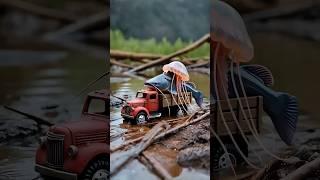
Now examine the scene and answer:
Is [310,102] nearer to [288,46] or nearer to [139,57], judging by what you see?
[288,46]

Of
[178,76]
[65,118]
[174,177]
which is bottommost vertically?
[174,177]

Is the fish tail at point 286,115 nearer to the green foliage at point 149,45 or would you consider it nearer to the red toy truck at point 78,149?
the green foliage at point 149,45

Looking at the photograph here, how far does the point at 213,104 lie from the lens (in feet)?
12.4

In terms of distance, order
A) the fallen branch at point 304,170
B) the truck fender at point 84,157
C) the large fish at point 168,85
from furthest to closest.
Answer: the fallen branch at point 304,170
the large fish at point 168,85
the truck fender at point 84,157

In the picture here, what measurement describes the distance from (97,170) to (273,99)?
1.40 m

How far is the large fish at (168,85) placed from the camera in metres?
3.74

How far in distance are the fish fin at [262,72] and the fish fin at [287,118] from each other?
0.50 ft

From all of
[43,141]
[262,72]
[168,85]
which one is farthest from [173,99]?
[43,141]

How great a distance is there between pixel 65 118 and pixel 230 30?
53.2 inches

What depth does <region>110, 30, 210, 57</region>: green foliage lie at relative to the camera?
370 centimetres

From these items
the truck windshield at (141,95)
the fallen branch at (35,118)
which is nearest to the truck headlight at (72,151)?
the fallen branch at (35,118)

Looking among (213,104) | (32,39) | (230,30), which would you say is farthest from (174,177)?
(32,39)

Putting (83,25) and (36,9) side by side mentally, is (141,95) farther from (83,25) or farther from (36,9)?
(36,9)

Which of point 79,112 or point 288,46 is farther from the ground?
point 288,46
